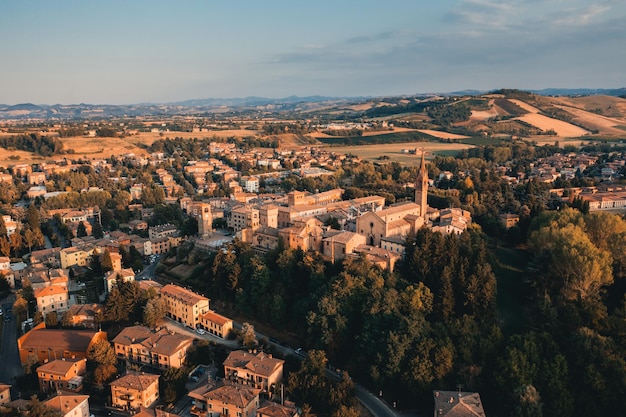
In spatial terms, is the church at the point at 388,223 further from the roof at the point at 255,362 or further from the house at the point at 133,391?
the house at the point at 133,391

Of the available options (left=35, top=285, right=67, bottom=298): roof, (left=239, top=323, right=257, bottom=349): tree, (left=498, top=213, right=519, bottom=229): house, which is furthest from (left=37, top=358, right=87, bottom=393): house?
(left=498, top=213, right=519, bottom=229): house

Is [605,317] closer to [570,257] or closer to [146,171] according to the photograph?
[570,257]

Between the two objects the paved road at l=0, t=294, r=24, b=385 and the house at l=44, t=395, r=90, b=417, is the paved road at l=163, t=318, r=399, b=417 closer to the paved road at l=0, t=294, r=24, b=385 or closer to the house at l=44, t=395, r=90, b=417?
the house at l=44, t=395, r=90, b=417

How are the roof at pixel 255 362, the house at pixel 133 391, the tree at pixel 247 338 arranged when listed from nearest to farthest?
the house at pixel 133 391
the roof at pixel 255 362
the tree at pixel 247 338

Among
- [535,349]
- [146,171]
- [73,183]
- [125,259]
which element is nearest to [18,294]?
[125,259]

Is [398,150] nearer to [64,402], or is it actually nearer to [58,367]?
[58,367]

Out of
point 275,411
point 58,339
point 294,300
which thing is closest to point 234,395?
point 275,411

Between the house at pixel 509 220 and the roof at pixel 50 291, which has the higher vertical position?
the house at pixel 509 220

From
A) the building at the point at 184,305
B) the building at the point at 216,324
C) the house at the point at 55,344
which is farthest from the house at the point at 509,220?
the house at the point at 55,344
